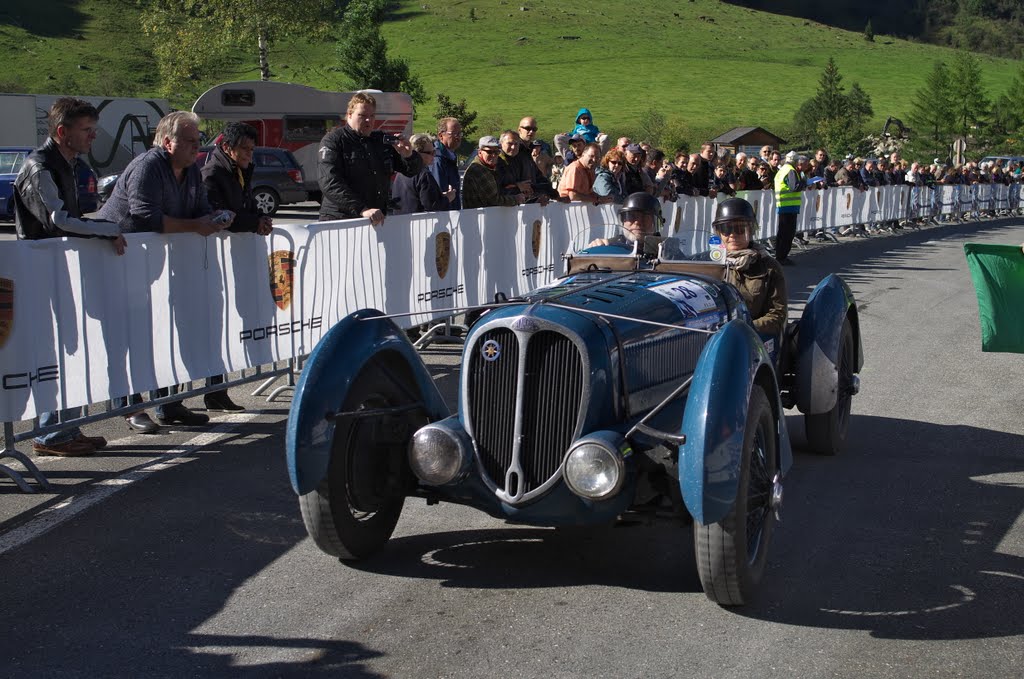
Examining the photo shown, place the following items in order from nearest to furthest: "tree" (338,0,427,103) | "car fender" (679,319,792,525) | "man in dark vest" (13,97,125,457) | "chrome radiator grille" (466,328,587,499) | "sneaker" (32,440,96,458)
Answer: "car fender" (679,319,792,525)
"chrome radiator grille" (466,328,587,499)
"man in dark vest" (13,97,125,457)
"sneaker" (32,440,96,458)
"tree" (338,0,427,103)

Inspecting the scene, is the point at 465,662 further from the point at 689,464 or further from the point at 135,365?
the point at 135,365

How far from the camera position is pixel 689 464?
14.7 feet

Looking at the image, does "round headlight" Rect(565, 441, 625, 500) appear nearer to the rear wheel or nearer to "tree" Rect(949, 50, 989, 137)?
the rear wheel

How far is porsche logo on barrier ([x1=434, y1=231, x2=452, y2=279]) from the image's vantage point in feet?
36.3

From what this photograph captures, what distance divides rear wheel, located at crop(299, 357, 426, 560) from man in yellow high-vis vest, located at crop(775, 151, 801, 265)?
15.5 meters

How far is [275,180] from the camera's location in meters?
30.6

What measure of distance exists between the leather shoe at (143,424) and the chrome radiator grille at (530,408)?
3.55 metres

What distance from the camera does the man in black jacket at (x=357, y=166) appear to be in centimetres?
916

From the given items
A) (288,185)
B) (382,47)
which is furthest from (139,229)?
(382,47)

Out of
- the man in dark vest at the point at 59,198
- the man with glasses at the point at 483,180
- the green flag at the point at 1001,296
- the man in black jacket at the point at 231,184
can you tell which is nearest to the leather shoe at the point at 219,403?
the man in black jacket at the point at 231,184

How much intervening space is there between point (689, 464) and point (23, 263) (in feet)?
12.8

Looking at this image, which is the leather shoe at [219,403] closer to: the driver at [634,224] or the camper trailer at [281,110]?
the driver at [634,224]

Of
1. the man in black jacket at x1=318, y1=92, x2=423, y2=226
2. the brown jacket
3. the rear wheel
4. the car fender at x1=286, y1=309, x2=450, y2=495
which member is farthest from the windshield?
the rear wheel

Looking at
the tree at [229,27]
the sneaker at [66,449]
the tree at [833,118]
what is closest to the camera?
the sneaker at [66,449]
